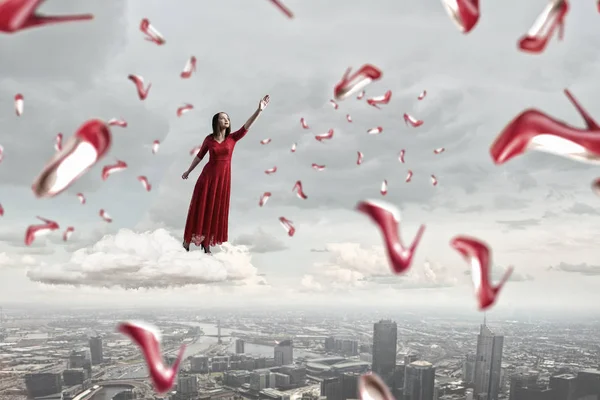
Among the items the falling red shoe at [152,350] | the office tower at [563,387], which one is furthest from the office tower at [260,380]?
the falling red shoe at [152,350]

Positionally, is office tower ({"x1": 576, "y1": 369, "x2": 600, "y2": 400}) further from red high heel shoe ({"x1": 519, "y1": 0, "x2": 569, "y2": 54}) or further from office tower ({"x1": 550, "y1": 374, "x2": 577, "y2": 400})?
red high heel shoe ({"x1": 519, "y1": 0, "x2": 569, "y2": 54})

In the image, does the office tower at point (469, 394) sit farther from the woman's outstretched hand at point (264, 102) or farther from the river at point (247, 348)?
the woman's outstretched hand at point (264, 102)

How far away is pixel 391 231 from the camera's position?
135 inches

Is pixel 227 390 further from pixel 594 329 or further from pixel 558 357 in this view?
pixel 594 329

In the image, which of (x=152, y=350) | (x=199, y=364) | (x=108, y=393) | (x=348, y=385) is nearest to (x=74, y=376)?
(x=108, y=393)

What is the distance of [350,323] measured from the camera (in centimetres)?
2566

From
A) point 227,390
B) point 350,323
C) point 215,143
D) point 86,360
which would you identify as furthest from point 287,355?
point 215,143

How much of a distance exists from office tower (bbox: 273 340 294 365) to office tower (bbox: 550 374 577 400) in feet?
34.3

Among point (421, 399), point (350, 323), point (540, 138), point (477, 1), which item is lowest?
point (421, 399)

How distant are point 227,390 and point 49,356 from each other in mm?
6656

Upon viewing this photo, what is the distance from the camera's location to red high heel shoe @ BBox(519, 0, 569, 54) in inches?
135

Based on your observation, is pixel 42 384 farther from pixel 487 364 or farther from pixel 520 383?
pixel 520 383

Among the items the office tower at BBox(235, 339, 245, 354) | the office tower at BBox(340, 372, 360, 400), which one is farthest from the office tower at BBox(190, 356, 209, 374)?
the office tower at BBox(340, 372, 360, 400)

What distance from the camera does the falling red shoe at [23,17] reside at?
A: 123 inches
